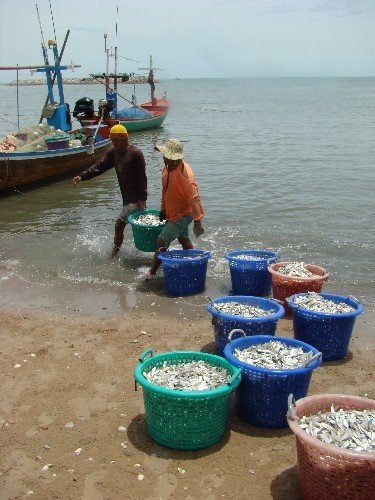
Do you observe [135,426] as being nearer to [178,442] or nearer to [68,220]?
[178,442]

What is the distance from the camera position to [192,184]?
275 inches

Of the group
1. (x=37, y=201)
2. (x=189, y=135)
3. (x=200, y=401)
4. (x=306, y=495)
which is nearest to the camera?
(x=306, y=495)

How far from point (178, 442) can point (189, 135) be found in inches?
1184

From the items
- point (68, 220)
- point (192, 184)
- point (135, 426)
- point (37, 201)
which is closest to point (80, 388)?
point (135, 426)

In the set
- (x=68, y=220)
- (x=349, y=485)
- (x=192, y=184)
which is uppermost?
(x=192, y=184)

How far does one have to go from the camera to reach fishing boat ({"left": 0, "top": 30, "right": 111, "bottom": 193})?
15.0 m

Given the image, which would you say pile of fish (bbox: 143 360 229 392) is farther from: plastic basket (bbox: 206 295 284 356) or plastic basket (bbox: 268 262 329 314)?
plastic basket (bbox: 268 262 329 314)

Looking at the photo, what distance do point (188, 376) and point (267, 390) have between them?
2.14 ft

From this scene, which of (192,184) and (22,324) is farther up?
(192,184)

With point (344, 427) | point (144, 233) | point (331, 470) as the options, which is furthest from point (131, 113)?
point (331, 470)

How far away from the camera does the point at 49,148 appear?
1641 cm

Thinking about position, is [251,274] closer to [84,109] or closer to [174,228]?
[174,228]

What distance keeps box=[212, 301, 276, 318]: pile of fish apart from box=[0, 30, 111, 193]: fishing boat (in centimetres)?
1073

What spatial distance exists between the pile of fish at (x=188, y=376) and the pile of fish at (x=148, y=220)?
3.92m
